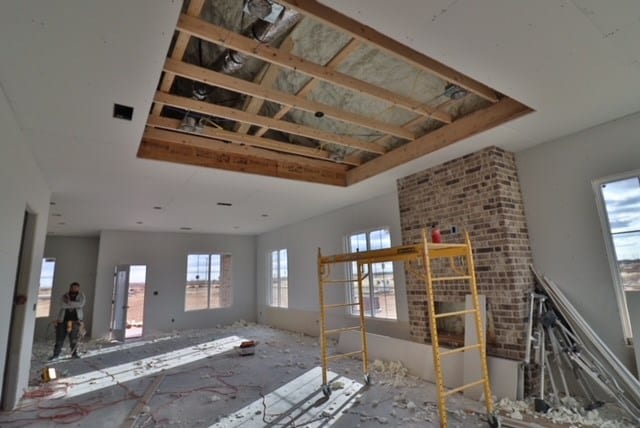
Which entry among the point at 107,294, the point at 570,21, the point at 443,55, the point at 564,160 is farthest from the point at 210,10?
the point at 107,294

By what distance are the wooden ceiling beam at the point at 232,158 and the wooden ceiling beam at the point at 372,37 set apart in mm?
2553

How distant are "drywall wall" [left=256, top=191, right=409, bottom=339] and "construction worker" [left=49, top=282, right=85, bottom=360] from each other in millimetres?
4741

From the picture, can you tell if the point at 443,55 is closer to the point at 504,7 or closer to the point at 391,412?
the point at 504,7

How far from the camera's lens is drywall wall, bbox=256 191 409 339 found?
5.94 meters

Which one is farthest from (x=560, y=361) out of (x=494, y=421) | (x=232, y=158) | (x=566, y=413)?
(x=232, y=158)

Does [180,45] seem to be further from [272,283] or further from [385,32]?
[272,283]

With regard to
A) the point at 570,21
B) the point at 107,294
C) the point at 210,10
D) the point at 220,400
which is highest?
the point at 210,10

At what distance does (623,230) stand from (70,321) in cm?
917

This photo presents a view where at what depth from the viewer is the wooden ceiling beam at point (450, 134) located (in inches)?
137

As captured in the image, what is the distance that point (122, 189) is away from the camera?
17.4 ft

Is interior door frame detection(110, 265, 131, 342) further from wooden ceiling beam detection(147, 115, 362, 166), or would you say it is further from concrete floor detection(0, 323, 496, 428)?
wooden ceiling beam detection(147, 115, 362, 166)

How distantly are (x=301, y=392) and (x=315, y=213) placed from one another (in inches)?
177

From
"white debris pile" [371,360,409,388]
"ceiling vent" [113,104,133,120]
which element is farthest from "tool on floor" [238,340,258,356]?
"ceiling vent" [113,104,133,120]

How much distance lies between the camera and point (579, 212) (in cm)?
366
